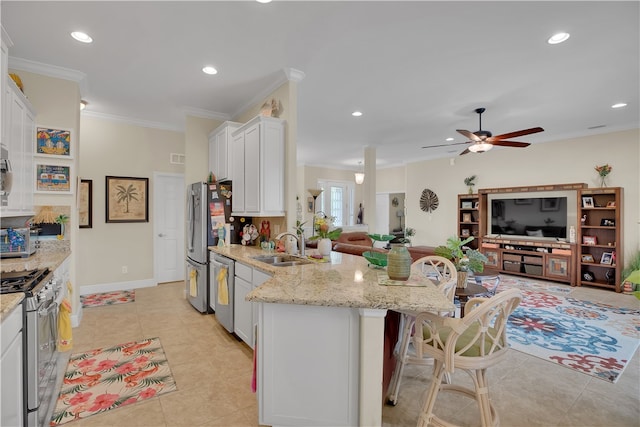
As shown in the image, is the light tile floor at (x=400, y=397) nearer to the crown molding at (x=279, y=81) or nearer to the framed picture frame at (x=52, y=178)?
the framed picture frame at (x=52, y=178)

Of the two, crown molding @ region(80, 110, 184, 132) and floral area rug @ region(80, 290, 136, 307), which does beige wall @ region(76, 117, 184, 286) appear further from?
floral area rug @ region(80, 290, 136, 307)

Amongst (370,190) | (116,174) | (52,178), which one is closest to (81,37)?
(52,178)

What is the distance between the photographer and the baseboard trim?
482 cm

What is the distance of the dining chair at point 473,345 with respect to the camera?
162 cm

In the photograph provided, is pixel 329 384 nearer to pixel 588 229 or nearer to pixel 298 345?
pixel 298 345

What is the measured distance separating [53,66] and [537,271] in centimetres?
823

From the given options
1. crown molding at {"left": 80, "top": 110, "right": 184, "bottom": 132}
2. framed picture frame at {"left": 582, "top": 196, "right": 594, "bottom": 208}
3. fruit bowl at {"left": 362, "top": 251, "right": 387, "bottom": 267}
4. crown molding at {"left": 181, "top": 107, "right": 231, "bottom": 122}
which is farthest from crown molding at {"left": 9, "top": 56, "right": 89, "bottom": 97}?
framed picture frame at {"left": 582, "top": 196, "right": 594, "bottom": 208}

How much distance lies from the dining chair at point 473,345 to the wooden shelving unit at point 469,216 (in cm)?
596

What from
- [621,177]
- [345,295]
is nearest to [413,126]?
[621,177]

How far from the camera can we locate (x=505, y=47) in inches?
112

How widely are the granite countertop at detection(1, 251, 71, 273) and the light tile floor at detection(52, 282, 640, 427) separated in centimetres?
94

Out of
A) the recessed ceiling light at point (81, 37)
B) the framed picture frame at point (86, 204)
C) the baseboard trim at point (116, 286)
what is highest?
the recessed ceiling light at point (81, 37)

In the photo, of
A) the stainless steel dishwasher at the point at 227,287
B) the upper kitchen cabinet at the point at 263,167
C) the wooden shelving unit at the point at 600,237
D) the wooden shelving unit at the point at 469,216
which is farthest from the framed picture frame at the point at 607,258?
the stainless steel dishwasher at the point at 227,287

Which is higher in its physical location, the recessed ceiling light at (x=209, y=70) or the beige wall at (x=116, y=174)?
the recessed ceiling light at (x=209, y=70)
